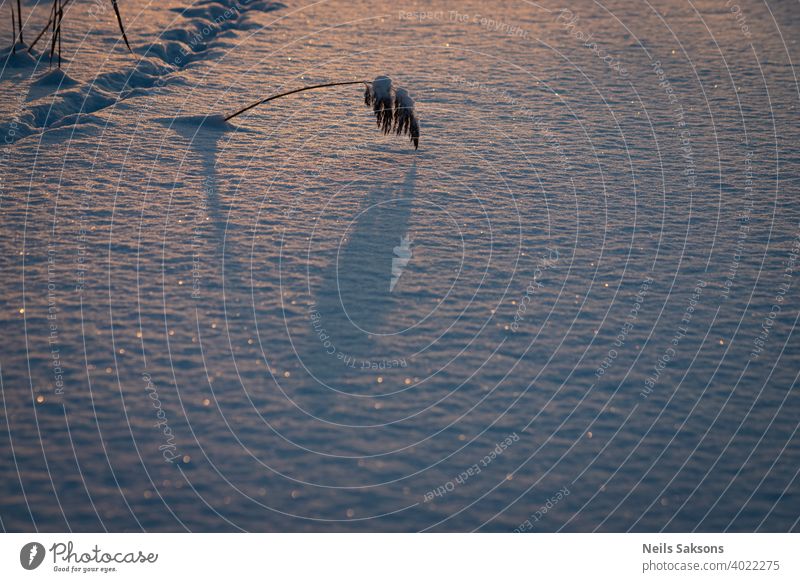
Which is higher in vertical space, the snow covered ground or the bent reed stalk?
the bent reed stalk

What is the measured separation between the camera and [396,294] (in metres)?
3.67

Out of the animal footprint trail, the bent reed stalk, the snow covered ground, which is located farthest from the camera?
the animal footprint trail

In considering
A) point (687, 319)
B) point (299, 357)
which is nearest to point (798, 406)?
point (687, 319)

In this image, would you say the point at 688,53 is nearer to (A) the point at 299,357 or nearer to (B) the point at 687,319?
(B) the point at 687,319

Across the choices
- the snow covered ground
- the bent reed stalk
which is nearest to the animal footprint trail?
the snow covered ground

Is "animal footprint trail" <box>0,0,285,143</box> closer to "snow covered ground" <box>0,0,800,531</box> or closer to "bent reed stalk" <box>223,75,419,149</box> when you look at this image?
"snow covered ground" <box>0,0,800,531</box>

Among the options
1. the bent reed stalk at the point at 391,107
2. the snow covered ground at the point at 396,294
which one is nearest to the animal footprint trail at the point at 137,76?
the snow covered ground at the point at 396,294

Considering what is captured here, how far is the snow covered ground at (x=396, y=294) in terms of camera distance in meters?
2.73

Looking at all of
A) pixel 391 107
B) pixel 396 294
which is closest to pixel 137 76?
pixel 391 107

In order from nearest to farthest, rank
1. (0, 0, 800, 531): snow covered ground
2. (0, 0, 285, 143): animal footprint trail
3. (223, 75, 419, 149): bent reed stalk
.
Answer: (0, 0, 800, 531): snow covered ground < (223, 75, 419, 149): bent reed stalk < (0, 0, 285, 143): animal footprint trail

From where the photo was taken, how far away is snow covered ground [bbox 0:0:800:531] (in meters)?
2.73

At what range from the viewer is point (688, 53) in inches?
267

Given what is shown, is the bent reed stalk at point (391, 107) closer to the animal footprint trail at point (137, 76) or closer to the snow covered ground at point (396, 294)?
the snow covered ground at point (396, 294)

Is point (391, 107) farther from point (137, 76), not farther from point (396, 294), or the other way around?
point (137, 76)
